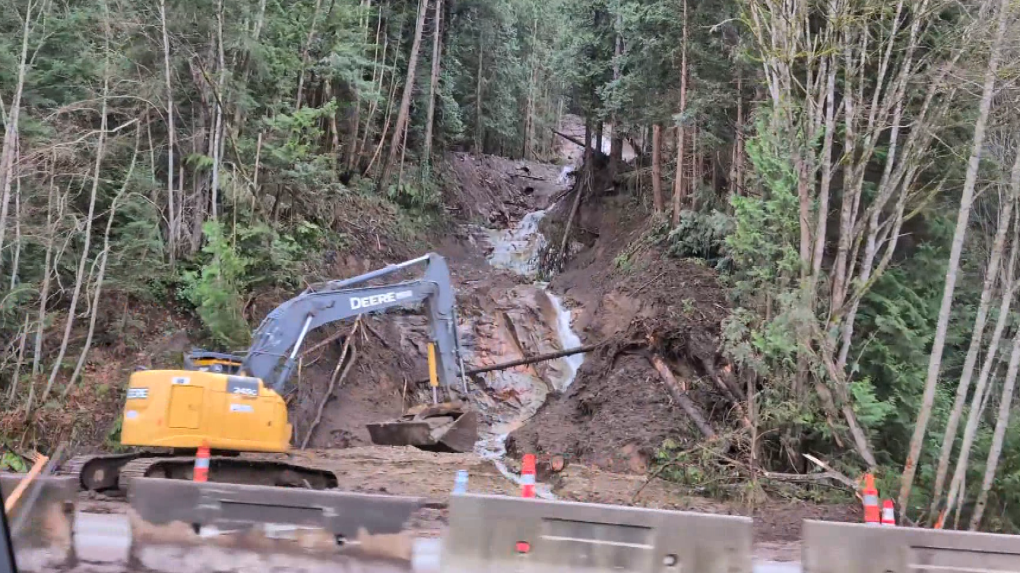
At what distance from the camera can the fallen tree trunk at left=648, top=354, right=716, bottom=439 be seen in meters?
13.4

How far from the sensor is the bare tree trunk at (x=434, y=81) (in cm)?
2984

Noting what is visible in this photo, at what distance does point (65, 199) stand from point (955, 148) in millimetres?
14985

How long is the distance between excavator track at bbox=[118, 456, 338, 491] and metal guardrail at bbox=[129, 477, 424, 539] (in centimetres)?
436

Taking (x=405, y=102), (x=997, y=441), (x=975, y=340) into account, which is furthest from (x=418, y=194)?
(x=997, y=441)

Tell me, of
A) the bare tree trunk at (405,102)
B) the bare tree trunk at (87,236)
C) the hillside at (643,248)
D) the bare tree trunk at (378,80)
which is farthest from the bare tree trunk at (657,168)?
the bare tree trunk at (87,236)

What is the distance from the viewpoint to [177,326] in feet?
53.6

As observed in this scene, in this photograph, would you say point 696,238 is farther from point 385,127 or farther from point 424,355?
point 385,127

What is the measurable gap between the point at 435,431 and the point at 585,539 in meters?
7.97

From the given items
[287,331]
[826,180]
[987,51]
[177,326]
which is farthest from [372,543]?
[177,326]

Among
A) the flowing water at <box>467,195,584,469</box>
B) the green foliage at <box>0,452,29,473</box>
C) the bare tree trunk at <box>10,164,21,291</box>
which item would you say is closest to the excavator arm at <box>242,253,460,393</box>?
the flowing water at <box>467,195,584,469</box>

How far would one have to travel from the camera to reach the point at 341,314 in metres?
12.7

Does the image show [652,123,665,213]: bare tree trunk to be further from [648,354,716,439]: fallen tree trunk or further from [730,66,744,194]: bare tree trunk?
[648,354,716,439]: fallen tree trunk

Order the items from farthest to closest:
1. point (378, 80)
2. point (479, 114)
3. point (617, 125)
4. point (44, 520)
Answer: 1. point (479, 114)
2. point (378, 80)
3. point (617, 125)
4. point (44, 520)

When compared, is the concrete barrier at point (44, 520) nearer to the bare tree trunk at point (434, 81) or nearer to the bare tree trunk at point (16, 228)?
the bare tree trunk at point (16, 228)
